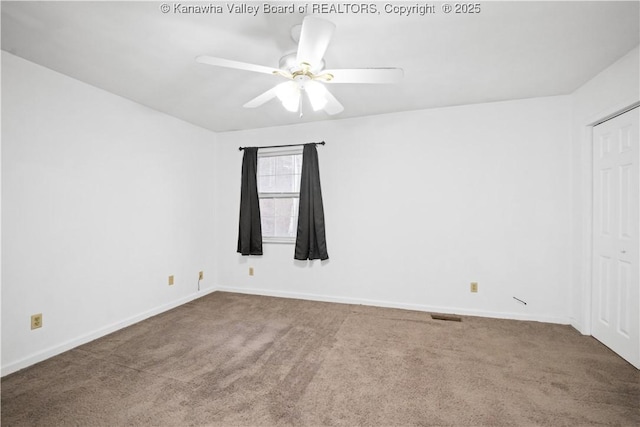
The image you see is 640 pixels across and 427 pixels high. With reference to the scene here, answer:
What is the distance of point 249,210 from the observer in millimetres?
3949

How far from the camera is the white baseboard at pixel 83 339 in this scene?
82.2 inches

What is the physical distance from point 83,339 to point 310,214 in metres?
2.48

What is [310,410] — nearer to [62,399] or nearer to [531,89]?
[62,399]

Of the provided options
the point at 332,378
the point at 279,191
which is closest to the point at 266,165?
the point at 279,191

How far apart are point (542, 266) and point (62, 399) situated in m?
4.06

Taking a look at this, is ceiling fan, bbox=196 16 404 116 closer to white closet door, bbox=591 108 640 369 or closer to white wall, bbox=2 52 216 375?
white wall, bbox=2 52 216 375

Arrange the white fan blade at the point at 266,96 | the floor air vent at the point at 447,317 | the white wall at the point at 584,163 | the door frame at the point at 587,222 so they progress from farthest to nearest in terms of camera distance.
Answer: the floor air vent at the point at 447,317 → the door frame at the point at 587,222 → the white wall at the point at 584,163 → the white fan blade at the point at 266,96

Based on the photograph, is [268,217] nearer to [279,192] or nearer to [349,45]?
[279,192]

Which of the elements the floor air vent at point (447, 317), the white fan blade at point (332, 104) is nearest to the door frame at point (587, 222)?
the floor air vent at point (447, 317)

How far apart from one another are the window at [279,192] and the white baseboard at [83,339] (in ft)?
4.56

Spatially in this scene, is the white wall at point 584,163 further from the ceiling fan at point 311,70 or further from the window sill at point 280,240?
the window sill at point 280,240

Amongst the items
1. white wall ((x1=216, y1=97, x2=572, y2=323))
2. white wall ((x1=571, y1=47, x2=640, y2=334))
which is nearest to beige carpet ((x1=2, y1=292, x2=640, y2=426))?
white wall ((x1=571, y1=47, x2=640, y2=334))

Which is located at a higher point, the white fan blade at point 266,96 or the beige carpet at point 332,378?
the white fan blade at point 266,96

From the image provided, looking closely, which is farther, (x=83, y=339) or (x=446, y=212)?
(x=446, y=212)
